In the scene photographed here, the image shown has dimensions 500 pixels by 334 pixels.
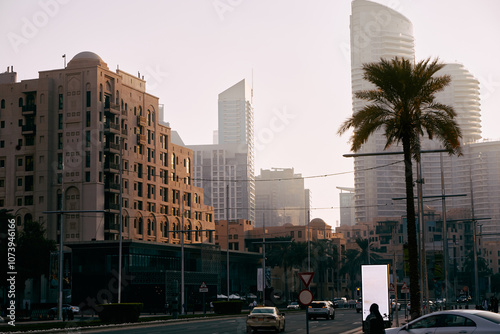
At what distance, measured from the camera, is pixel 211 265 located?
9719 centimetres

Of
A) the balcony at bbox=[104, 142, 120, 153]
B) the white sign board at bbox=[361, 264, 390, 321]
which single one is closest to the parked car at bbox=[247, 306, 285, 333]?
the white sign board at bbox=[361, 264, 390, 321]

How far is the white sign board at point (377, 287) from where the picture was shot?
1227 inches

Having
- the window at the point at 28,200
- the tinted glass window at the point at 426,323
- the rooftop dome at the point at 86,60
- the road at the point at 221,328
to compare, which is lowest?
the road at the point at 221,328

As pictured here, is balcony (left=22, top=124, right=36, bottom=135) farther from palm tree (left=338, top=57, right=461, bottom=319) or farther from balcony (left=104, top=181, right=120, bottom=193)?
palm tree (left=338, top=57, right=461, bottom=319)

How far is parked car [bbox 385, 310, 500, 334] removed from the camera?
18.5 metres

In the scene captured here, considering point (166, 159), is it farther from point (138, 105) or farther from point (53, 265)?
point (53, 265)

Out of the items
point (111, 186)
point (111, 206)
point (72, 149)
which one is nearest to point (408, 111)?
point (111, 206)

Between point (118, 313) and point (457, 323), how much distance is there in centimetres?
3294

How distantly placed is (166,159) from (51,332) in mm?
80344

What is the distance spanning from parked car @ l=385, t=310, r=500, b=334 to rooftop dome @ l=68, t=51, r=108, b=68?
273ft

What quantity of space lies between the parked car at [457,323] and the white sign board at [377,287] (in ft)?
36.6

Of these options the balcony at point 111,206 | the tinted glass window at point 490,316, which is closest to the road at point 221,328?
the tinted glass window at point 490,316

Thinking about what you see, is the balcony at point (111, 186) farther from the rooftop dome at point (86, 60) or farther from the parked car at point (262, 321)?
the parked car at point (262, 321)

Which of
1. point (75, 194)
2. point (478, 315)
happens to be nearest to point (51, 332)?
point (478, 315)
